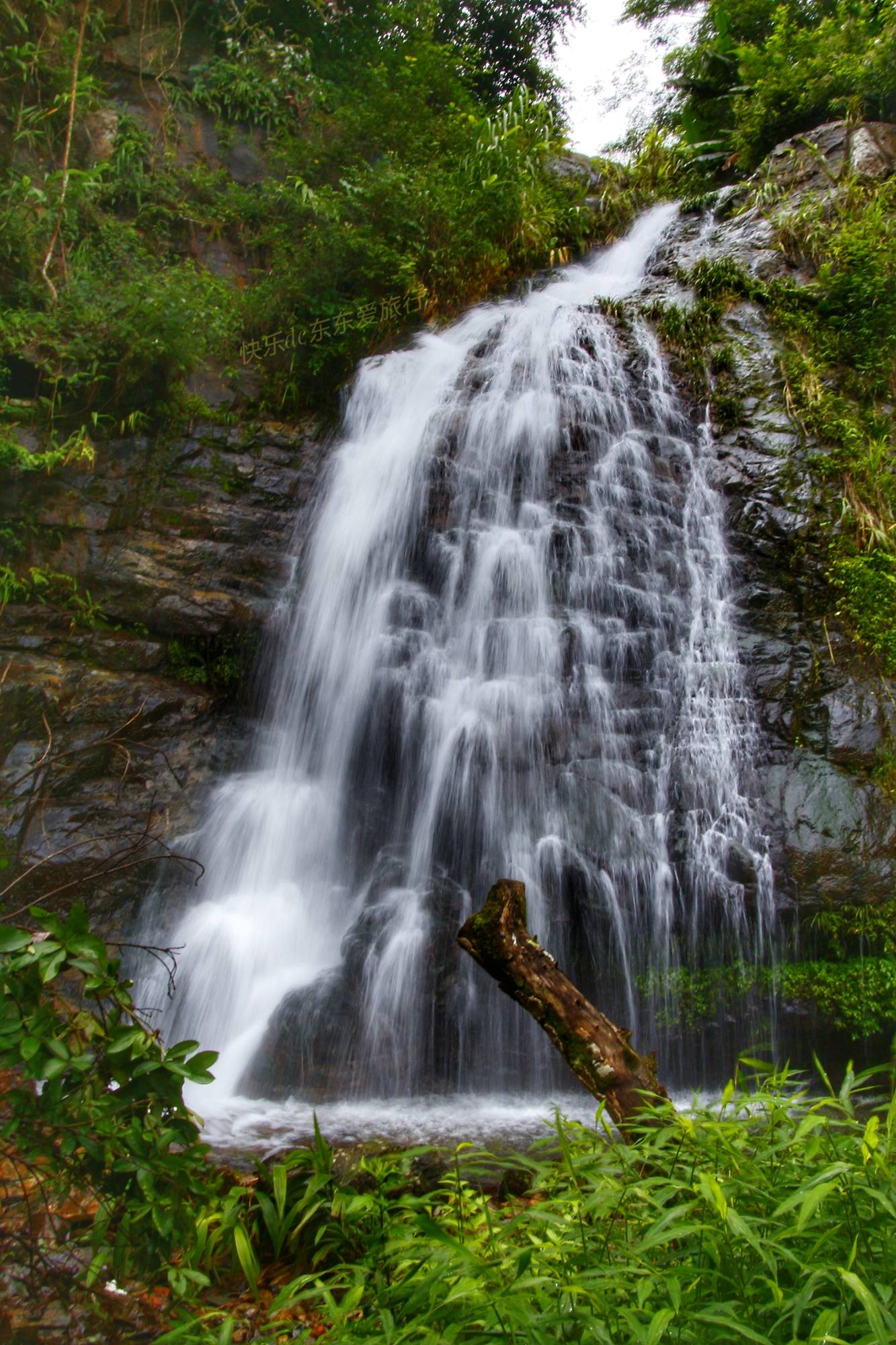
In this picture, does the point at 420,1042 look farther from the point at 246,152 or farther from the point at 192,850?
the point at 246,152

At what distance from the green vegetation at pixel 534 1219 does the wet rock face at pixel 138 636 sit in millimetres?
4224

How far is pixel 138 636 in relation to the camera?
24.5ft

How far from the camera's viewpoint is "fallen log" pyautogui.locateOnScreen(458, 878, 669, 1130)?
288cm

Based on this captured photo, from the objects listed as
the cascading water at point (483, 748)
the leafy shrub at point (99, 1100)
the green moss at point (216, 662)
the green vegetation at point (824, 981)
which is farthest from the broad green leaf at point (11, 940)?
the green moss at point (216, 662)

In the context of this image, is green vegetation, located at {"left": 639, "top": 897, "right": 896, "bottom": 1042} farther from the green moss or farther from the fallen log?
the green moss

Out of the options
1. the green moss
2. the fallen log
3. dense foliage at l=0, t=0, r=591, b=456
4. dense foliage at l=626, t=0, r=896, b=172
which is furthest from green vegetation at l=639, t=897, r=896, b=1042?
dense foliage at l=626, t=0, r=896, b=172

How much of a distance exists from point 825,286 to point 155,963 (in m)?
8.75

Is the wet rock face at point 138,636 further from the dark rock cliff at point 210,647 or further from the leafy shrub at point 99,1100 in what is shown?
the leafy shrub at point 99,1100

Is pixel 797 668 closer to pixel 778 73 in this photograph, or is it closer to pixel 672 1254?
pixel 672 1254

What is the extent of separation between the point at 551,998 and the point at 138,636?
5612 mm

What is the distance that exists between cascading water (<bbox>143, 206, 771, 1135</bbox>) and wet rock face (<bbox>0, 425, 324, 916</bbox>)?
427mm

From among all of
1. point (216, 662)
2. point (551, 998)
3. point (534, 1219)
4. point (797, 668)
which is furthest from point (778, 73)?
point (534, 1219)

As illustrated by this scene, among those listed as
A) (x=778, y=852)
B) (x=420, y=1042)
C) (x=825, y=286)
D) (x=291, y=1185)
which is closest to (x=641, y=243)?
(x=825, y=286)

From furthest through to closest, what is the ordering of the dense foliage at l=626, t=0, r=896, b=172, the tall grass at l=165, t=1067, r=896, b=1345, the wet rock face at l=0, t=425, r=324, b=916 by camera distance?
1. the dense foliage at l=626, t=0, r=896, b=172
2. the wet rock face at l=0, t=425, r=324, b=916
3. the tall grass at l=165, t=1067, r=896, b=1345
